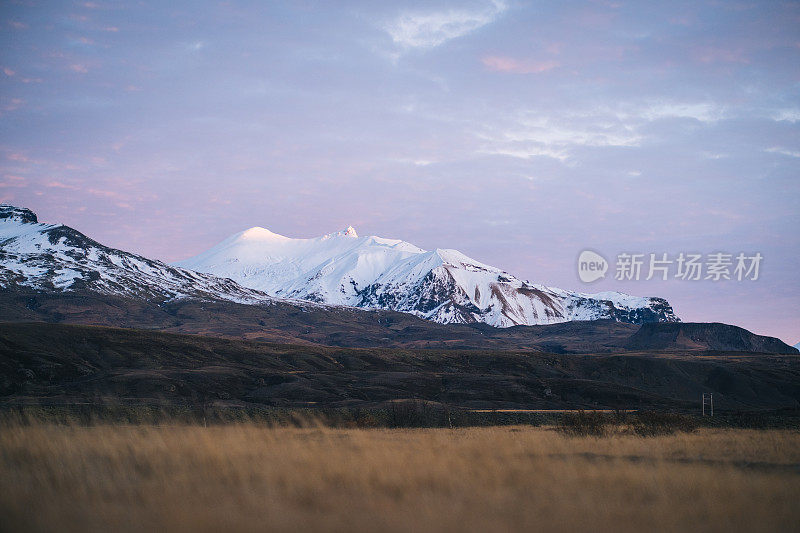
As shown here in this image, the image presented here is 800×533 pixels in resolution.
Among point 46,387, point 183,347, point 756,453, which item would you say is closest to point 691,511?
point 756,453

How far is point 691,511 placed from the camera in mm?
9266

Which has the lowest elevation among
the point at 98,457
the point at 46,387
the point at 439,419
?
the point at 46,387

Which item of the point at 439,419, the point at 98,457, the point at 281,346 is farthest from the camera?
the point at 281,346

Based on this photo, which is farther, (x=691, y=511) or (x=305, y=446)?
(x=305, y=446)

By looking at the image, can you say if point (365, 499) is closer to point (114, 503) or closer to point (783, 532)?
point (114, 503)

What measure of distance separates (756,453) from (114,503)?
1632 centimetres

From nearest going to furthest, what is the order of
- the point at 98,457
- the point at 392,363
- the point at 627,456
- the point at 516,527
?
the point at 516,527 → the point at 98,457 → the point at 627,456 → the point at 392,363

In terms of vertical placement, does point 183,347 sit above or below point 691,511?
below

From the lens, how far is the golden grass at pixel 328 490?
8188 mm

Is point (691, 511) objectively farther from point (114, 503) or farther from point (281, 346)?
point (281, 346)

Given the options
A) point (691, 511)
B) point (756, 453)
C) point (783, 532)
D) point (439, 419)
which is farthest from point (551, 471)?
point (439, 419)

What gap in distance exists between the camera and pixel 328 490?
9.72m

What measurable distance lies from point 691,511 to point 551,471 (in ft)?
10.1

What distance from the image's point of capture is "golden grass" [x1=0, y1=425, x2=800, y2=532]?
A: 819cm
